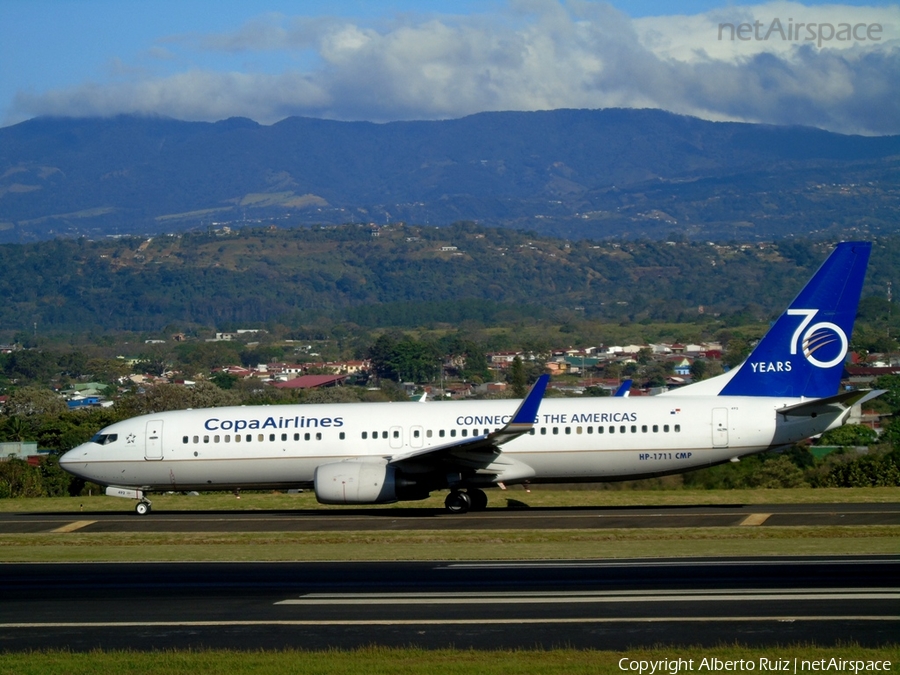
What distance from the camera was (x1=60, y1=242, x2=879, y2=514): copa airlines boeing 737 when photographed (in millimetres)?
31719

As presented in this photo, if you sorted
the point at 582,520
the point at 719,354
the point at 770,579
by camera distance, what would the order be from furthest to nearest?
the point at 719,354 < the point at 582,520 < the point at 770,579

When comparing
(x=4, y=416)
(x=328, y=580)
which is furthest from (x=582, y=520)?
(x=4, y=416)

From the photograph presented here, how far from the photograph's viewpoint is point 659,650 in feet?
50.3

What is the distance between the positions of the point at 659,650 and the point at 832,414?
1780cm

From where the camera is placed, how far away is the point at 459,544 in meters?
26.6

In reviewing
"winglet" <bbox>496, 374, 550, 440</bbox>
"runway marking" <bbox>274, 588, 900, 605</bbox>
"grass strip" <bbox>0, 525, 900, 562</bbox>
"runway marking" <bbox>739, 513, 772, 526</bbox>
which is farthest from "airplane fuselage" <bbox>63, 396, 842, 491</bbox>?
"runway marking" <bbox>274, 588, 900, 605</bbox>

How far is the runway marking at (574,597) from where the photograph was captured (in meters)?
18.5

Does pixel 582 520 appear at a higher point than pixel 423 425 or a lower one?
lower

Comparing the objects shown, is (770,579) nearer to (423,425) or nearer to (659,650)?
(659,650)

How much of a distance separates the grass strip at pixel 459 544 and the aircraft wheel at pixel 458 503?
4.03 metres

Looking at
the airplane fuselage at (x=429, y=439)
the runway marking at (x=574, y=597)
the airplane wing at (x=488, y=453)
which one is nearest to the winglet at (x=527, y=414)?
the airplane wing at (x=488, y=453)

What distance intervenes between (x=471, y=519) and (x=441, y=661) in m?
15.8

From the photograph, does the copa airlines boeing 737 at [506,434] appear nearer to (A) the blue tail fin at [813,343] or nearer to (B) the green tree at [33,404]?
(A) the blue tail fin at [813,343]

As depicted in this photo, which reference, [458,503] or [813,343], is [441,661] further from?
[813,343]
